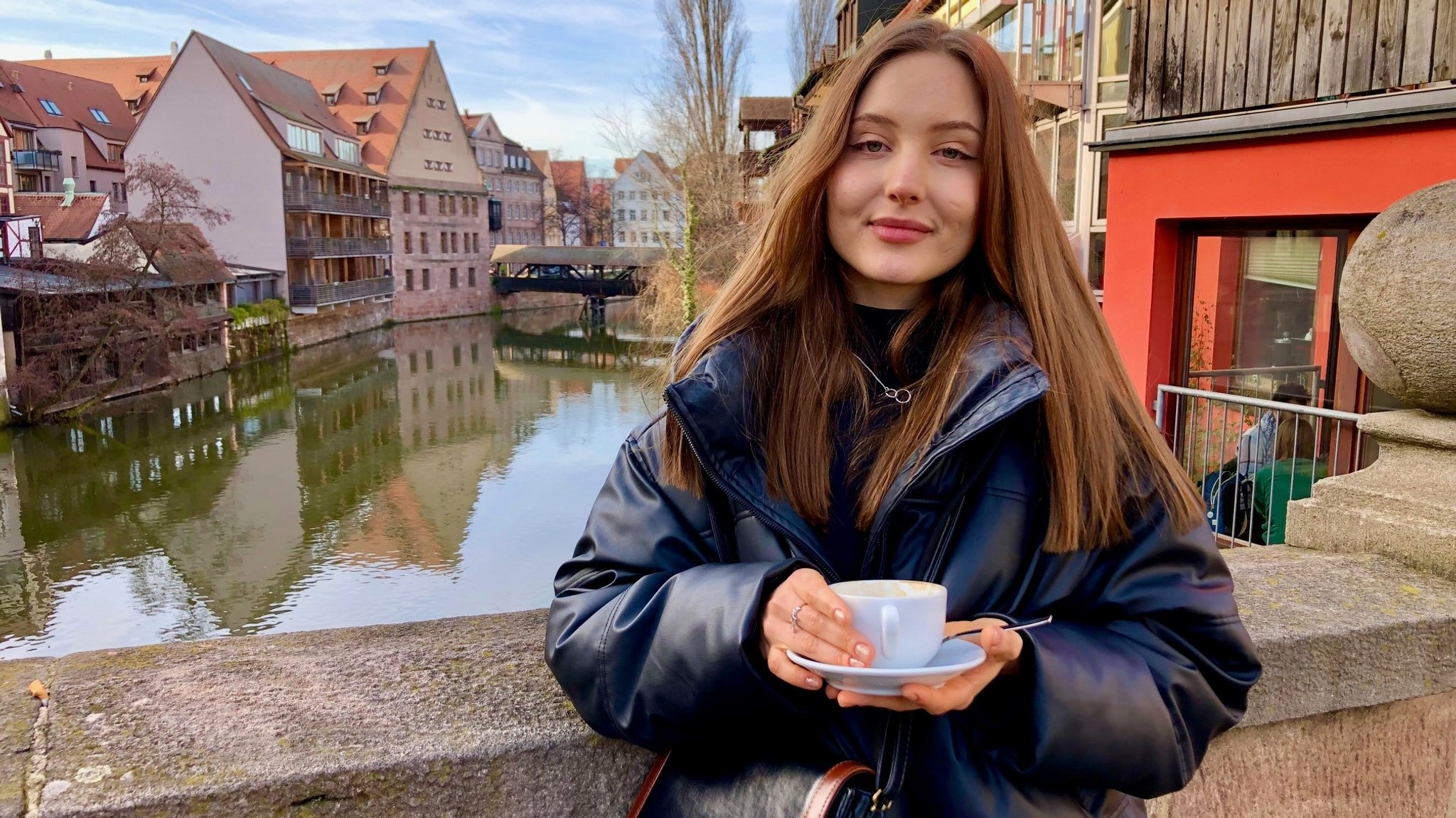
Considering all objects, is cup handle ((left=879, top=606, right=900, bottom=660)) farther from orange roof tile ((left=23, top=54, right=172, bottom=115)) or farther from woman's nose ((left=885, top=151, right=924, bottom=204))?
orange roof tile ((left=23, top=54, right=172, bottom=115))

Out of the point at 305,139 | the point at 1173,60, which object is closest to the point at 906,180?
the point at 1173,60

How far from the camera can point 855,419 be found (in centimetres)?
128

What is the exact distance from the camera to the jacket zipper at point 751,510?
1098 mm

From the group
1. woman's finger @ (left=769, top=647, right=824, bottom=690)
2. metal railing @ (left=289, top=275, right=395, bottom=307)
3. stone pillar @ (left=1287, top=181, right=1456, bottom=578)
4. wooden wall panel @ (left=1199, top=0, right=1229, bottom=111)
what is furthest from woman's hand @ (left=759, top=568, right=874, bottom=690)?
metal railing @ (left=289, top=275, right=395, bottom=307)

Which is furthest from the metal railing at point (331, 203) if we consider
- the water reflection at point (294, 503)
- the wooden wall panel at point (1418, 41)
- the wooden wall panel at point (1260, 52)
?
A: the wooden wall panel at point (1418, 41)

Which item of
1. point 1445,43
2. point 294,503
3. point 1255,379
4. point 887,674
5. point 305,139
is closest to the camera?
point 887,674

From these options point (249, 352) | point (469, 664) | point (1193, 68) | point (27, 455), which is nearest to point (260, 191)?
point (249, 352)

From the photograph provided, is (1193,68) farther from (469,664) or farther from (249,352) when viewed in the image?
(249,352)

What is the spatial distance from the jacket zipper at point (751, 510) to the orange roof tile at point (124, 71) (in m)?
56.9

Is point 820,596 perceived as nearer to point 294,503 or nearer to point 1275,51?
Result: point 1275,51

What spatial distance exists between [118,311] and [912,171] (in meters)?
26.1

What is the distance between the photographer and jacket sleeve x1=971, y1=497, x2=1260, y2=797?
1046 mm

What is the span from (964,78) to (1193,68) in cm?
515

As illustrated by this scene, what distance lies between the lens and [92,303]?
23.8 m
